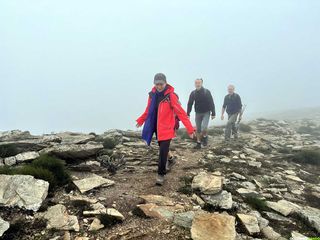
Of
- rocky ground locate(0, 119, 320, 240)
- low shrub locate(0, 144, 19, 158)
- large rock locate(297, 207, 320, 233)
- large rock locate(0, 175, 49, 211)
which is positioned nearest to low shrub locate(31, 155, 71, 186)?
rocky ground locate(0, 119, 320, 240)

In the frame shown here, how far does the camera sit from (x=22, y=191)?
18.7ft

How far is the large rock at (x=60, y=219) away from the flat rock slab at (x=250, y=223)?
3.08 metres

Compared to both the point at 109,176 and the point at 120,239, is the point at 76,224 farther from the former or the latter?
the point at 109,176

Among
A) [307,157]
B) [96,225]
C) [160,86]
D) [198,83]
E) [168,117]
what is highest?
[198,83]

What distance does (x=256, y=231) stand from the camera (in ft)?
17.6

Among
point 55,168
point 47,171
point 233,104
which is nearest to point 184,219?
point 47,171

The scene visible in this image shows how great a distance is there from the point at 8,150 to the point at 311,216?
8.29m

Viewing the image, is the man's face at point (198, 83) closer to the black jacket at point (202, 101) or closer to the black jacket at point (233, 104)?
the black jacket at point (202, 101)

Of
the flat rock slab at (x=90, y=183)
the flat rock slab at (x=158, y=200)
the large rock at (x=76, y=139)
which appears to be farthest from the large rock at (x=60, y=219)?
the large rock at (x=76, y=139)

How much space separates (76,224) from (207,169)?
16.9 ft

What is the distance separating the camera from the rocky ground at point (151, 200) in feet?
16.4

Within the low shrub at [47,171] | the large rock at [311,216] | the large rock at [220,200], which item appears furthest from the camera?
the low shrub at [47,171]

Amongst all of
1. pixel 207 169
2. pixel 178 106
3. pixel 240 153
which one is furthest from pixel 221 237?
pixel 240 153

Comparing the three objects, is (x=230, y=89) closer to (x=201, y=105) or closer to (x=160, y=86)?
(x=201, y=105)
